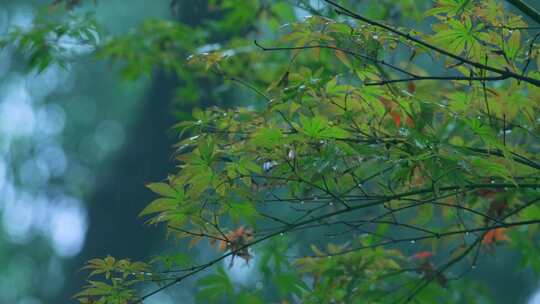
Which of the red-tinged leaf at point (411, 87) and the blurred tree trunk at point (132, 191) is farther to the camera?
the blurred tree trunk at point (132, 191)

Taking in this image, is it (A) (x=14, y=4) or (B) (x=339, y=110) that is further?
(A) (x=14, y=4)

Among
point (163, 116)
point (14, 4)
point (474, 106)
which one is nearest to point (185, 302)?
point (163, 116)

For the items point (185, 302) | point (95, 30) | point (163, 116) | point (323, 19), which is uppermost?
point (163, 116)

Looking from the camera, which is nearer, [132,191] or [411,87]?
[411,87]

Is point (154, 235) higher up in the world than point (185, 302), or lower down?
higher up

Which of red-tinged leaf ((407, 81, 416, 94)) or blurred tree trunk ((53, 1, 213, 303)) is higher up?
blurred tree trunk ((53, 1, 213, 303))

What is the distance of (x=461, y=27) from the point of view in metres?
1.24

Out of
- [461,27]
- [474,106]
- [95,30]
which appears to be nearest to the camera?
[461,27]

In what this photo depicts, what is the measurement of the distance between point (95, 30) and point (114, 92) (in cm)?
556

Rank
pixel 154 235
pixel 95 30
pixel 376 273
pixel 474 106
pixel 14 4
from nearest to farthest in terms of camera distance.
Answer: pixel 474 106, pixel 376 273, pixel 95 30, pixel 154 235, pixel 14 4

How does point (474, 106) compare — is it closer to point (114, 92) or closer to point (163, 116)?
point (163, 116)

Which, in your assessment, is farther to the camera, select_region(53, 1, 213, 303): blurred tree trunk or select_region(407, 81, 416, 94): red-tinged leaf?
select_region(53, 1, 213, 303): blurred tree trunk

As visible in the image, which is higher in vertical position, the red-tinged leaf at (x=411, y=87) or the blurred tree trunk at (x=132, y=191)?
the blurred tree trunk at (x=132, y=191)

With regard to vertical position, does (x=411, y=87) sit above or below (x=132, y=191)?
below
